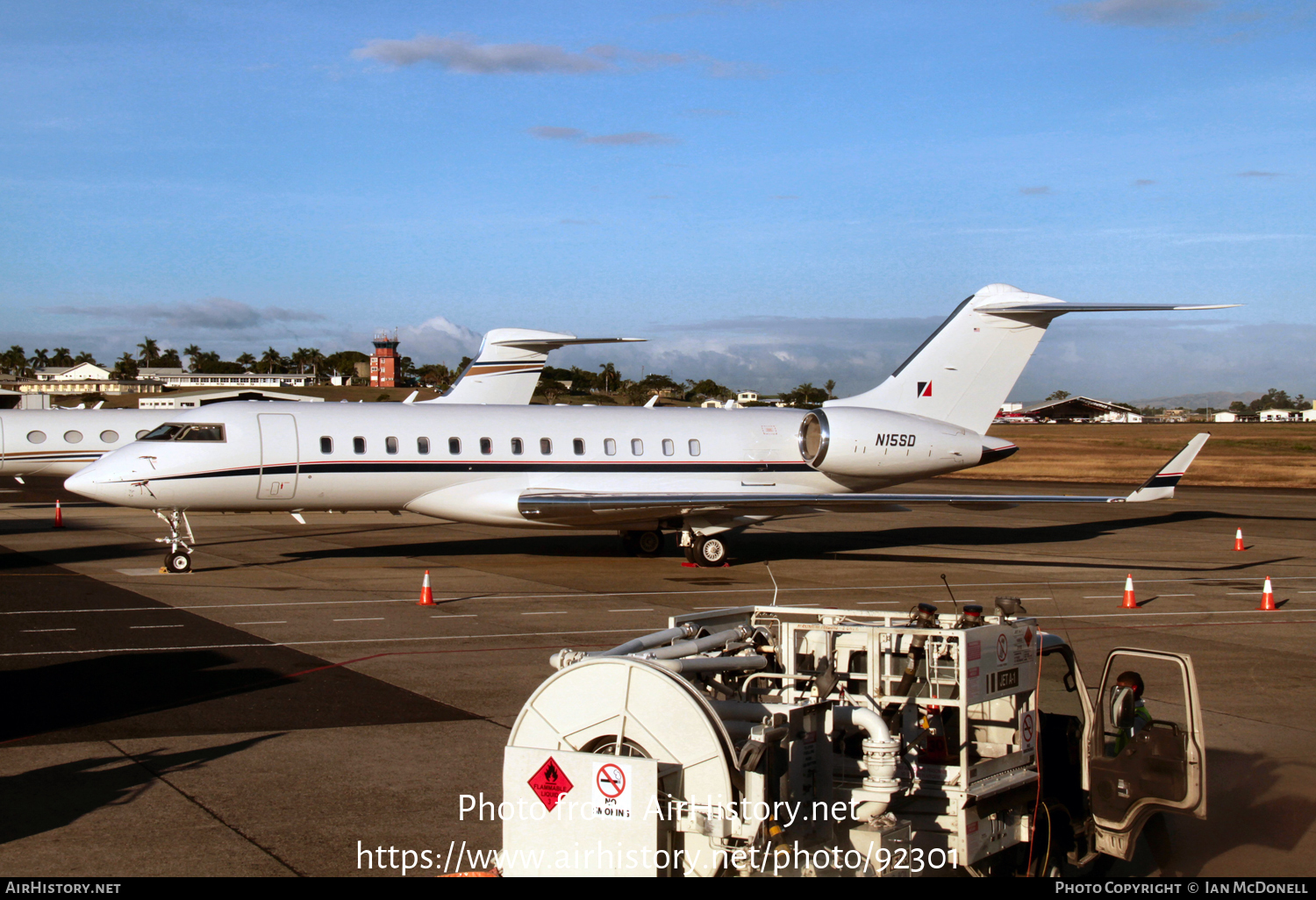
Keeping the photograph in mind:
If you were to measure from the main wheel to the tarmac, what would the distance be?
1.74 ft

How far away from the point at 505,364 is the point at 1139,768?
102ft

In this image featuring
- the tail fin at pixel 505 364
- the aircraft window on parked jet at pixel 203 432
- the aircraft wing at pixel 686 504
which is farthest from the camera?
the tail fin at pixel 505 364

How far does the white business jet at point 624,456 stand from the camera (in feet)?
64.7

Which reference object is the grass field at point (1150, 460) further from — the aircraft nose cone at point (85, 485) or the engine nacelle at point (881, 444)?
the aircraft nose cone at point (85, 485)

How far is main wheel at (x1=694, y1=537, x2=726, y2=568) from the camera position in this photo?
71.9 feet

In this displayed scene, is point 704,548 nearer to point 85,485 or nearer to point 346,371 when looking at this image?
point 85,485

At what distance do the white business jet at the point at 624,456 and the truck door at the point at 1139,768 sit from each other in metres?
12.2

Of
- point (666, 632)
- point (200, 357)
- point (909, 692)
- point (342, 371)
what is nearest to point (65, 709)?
point (666, 632)

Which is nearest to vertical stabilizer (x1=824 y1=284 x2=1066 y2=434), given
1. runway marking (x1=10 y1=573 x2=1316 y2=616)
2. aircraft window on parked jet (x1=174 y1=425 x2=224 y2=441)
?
runway marking (x1=10 y1=573 x2=1316 y2=616)

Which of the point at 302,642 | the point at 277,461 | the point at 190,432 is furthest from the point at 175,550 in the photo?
the point at 302,642

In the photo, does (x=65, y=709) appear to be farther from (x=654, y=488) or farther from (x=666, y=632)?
(x=654, y=488)

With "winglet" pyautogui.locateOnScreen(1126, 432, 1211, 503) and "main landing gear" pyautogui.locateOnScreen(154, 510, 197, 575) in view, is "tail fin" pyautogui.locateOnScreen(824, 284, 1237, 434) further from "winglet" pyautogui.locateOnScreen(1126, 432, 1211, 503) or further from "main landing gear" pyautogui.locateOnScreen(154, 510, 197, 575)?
"main landing gear" pyautogui.locateOnScreen(154, 510, 197, 575)

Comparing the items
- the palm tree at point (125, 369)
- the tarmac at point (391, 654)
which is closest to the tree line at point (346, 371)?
the palm tree at point (125, 369)
